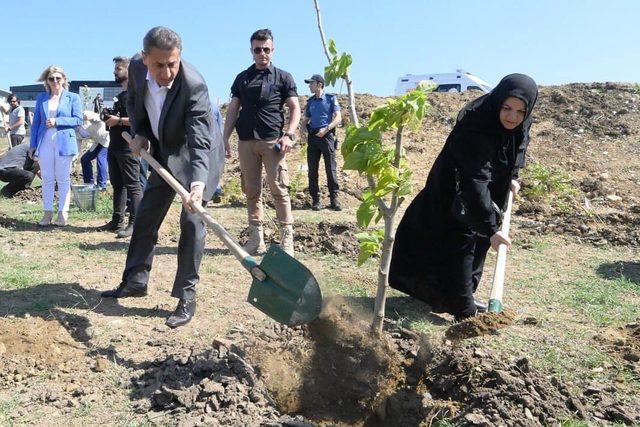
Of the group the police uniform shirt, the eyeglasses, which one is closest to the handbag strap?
the eyeglasses

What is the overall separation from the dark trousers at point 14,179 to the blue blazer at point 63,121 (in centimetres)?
225

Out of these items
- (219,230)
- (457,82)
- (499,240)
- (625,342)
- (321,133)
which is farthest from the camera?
(457,82)

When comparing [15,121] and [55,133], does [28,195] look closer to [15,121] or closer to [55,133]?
[55,133]

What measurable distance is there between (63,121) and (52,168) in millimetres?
589

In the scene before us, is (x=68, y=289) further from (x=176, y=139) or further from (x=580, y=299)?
(x=580, y=299)

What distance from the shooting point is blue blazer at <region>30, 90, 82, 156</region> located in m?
Answer: 6.66

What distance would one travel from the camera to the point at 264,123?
17.4 feet

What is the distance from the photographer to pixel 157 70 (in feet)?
11.5

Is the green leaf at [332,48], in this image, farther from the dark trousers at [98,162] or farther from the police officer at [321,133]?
the dark trousers at [98,162]

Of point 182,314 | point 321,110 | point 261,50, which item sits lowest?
point 182,314

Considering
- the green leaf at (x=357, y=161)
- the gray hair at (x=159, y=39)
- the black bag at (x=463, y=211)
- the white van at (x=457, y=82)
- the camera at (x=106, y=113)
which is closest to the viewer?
the green leaf at (x=357, y=161)

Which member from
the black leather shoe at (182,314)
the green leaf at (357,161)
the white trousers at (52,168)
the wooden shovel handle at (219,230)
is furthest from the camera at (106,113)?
the green leaf at (357,161)

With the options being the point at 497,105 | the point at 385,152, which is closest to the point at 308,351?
the point at 385,152

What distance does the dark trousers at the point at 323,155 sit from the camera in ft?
29.9
